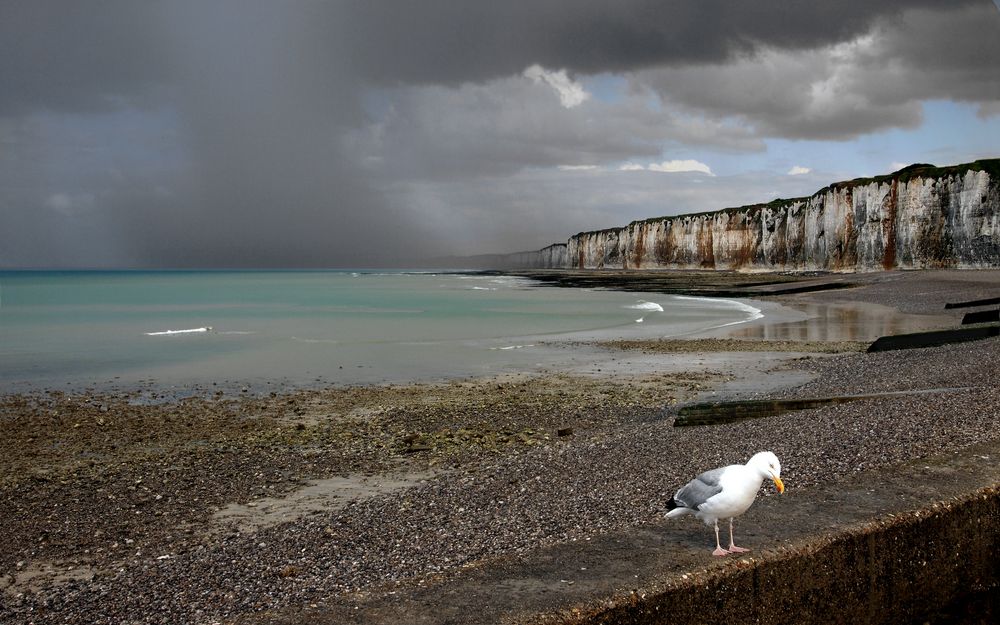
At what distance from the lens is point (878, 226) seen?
83.5 m

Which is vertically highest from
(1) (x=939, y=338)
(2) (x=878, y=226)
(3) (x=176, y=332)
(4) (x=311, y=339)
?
(2) (x=878, y=226)

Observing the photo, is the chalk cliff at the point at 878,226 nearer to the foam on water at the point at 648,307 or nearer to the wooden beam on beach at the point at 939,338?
the foam on water at the point at 648,307

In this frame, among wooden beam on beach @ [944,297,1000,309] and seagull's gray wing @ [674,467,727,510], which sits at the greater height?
seagull's gray wing @ [674,467,727,510]

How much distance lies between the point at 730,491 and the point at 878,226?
9125 cm

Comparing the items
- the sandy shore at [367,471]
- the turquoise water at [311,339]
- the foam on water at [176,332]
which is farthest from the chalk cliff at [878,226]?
the foam on water at [176,332]

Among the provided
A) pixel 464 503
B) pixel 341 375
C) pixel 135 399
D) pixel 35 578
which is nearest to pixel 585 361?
pixel 341 375

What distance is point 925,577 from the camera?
4.70 metres

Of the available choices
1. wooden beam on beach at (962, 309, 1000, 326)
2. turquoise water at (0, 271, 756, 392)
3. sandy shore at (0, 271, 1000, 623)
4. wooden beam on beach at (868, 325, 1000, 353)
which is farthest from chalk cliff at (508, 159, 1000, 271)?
sandy shore at (0, 271, 1000, 623)

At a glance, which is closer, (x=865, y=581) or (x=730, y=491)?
(x=730, y=491)

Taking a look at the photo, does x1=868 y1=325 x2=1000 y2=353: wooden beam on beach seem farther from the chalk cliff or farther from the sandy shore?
the chalk cliff

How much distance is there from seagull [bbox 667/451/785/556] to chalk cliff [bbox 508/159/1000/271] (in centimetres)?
8178

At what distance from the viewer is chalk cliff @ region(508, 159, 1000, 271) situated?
71875mm

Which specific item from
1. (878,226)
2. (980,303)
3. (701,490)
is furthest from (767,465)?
(878,226)

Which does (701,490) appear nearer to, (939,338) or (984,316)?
(939,338)
